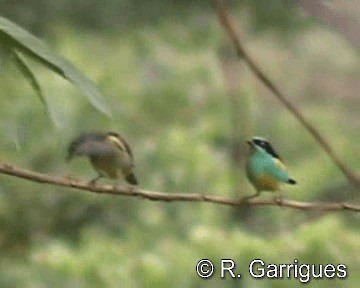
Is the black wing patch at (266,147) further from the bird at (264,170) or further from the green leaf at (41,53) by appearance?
the green leaf at (41,53)

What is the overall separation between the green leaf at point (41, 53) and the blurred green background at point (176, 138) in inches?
12.9

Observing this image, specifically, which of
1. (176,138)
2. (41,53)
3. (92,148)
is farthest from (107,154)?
(176,138)

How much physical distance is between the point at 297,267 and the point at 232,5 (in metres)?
0.32

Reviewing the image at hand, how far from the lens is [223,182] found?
728 millimetres

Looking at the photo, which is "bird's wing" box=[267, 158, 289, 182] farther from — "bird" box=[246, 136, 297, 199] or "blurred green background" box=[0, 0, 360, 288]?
"blurred green background" box=[0, 0, 360, 288]

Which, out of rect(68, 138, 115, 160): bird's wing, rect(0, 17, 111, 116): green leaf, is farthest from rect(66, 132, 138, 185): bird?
rect(0, 17, 111, 116): green leaf

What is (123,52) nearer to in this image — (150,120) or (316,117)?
(150,120)

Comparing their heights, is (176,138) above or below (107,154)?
above

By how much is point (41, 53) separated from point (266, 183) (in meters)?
0.21

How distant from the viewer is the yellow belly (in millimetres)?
453

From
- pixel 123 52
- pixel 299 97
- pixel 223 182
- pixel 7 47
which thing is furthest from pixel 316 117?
pixel 7 47

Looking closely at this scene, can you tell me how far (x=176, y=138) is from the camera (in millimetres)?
797

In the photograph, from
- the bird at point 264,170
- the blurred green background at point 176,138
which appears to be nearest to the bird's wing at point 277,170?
the bird at point 264,170

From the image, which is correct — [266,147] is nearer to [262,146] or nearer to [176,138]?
[262,146]
